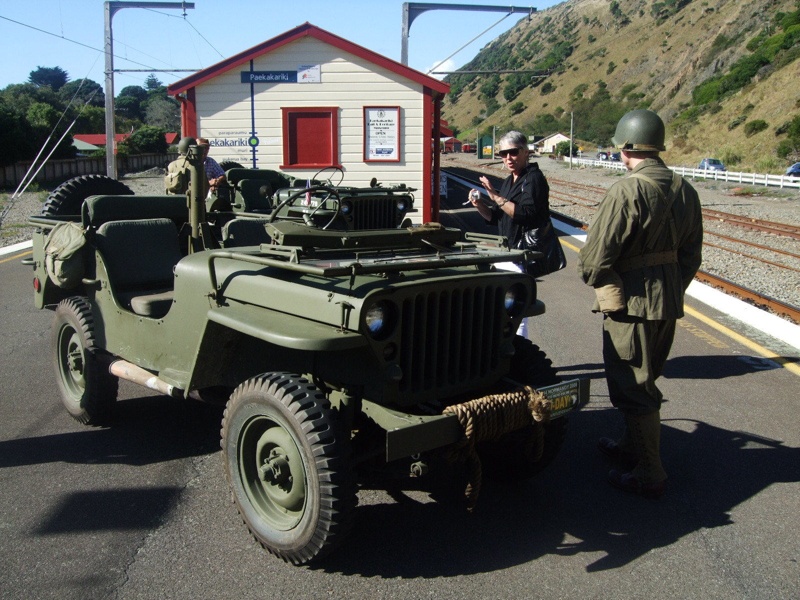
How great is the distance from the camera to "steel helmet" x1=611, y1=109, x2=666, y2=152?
4.39 meters

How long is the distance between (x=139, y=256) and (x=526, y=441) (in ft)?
10.1

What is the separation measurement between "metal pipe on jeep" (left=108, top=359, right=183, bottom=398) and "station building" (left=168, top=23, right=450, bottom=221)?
12.2m

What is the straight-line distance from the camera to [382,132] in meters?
16.9

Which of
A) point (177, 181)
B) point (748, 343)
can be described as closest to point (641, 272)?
point (748, 343)

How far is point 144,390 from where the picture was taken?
A: 6293 millimetres

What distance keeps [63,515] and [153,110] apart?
320 feet

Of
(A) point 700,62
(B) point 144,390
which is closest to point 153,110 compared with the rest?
(A) point 700,62

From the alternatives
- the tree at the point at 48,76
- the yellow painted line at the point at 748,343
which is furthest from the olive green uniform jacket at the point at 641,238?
the tree at the point at 48,76

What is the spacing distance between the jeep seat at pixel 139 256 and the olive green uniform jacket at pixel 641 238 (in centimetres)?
272

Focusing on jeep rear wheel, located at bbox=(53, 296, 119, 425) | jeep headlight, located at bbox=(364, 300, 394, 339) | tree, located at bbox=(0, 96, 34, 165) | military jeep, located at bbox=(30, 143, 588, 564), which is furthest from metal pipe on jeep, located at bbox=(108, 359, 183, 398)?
tree, located at bbox=(0, 96, 34, 165)

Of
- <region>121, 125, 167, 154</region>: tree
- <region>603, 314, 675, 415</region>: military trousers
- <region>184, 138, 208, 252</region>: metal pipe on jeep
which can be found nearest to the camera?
<region>603, 314, 675, 415</region>: military trousers

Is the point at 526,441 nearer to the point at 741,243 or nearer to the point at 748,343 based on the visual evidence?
the point at 748,343

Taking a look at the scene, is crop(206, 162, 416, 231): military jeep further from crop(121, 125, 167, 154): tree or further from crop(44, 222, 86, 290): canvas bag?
crop(121, 125, 167, 154): tree

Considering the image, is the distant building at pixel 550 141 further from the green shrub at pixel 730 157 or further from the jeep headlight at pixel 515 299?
the jeep headlight at pixel 515 299
